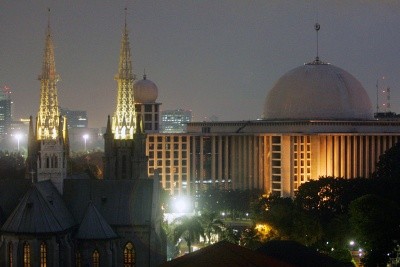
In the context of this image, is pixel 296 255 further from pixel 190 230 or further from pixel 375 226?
pixel 190 230

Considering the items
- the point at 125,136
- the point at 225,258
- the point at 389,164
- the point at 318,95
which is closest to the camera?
the point at 225,258

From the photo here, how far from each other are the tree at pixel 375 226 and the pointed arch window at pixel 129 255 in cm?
2245

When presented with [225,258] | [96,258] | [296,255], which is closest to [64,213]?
[96,258]

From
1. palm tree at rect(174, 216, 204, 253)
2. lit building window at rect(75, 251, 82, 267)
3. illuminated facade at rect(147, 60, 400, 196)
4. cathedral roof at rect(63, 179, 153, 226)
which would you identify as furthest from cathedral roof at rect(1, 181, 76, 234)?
illuminated facade at rect(147, 60, 400, 196)

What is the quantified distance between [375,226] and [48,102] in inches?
1375

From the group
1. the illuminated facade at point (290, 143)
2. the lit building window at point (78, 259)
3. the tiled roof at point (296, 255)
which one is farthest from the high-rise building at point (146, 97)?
the tiled roof at point (296, 255)

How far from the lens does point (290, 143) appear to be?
155m

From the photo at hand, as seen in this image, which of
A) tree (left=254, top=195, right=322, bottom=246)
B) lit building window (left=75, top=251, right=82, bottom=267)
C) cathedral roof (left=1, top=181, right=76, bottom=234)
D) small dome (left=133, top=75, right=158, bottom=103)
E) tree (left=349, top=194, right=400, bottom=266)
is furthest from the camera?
small dome (left=133, top=75, right=158, bottom=103)

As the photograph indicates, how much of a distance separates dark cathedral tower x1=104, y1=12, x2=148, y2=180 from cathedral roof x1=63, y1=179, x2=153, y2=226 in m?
13.7

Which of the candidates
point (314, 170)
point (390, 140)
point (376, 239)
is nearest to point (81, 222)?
point (376, 239)

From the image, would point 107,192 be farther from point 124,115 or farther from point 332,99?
point 332,99

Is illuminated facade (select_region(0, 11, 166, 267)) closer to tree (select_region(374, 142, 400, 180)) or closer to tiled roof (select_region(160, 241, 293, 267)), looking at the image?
tiled roof (select_region(160, 241, 293, 267))

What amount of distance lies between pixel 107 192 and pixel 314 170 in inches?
2932

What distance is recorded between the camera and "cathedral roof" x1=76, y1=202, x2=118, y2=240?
80.9 meters
